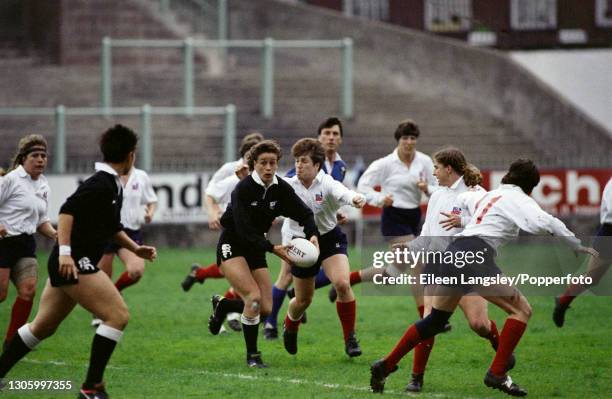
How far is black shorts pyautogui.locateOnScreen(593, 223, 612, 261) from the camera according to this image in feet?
43.6

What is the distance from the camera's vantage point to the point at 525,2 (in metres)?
35.0

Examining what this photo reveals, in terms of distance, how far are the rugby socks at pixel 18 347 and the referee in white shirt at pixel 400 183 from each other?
5344mm

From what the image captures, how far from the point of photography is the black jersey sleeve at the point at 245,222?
10969 mm

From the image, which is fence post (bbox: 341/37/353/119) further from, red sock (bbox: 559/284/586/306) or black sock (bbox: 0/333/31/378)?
black sock (bbox: 0/333/31/378)

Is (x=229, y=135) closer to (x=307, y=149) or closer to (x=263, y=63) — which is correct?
(x=263, y=63)

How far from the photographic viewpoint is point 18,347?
31.9 ft

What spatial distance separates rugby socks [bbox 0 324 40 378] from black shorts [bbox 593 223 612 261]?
614cm

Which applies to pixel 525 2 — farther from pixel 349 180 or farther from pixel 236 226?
pixel 236 226

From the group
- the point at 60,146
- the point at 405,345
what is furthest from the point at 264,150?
the point at 60,146

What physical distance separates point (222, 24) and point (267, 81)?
3686mm

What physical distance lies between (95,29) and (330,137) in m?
20.2

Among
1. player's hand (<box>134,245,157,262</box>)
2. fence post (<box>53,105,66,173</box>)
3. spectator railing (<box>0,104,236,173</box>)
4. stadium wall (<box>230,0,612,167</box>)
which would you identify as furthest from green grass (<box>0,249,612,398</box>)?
stadium wall (<box>230,0,612,167</box>)

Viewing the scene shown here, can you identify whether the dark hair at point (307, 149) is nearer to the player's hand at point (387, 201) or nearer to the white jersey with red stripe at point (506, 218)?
the player's hand at point (387, 201)

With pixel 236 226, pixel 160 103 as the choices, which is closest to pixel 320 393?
pixel 236 226
